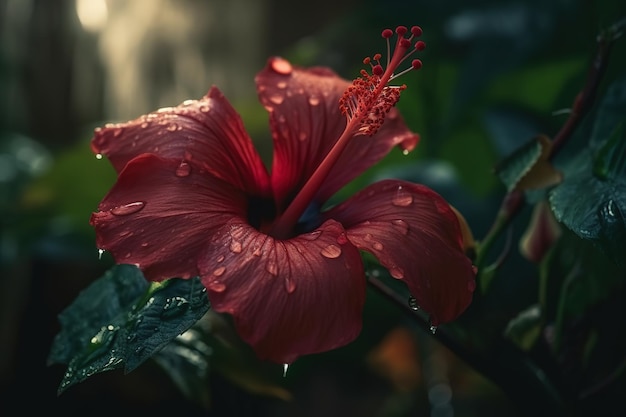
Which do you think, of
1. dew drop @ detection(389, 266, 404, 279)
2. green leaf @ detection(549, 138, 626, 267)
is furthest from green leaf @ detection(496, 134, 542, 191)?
dew drop @ detection(389, 266, 404, 279)

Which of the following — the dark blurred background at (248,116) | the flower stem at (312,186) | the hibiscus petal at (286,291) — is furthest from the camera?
the dark blurred background at (248,116)

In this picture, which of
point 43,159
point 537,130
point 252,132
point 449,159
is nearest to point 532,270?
point 537,130

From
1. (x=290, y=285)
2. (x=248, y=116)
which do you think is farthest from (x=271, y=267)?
(x=248, y=116)

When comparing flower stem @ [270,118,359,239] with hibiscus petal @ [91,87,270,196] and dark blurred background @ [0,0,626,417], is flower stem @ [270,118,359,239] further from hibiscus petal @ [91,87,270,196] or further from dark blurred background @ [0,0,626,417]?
dark blurred background @ [0,0,626,417]

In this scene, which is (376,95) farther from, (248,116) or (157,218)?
(248,116)

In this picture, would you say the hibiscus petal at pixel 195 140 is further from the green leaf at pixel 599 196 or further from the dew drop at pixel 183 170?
the green leaf at pixel 599 196

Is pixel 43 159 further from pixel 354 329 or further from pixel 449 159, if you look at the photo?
pixel 354 329

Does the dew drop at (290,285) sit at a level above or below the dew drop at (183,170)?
below

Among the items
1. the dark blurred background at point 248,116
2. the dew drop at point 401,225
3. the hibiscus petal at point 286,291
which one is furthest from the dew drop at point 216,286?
the dark blurred background at point 248,116
